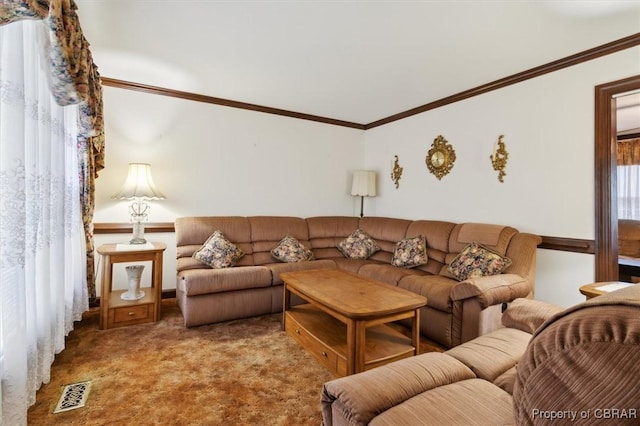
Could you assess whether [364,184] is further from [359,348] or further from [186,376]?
[186,376]

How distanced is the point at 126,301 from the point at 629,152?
24.5 feet

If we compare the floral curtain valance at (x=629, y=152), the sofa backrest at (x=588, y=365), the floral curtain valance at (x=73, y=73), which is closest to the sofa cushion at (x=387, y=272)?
the sofa backrest at (x=588, y=365)

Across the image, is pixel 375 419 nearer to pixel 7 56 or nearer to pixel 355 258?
pixel 7 56

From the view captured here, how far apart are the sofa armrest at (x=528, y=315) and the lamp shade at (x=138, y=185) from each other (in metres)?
3.16

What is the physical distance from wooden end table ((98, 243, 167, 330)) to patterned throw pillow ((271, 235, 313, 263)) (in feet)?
4.02

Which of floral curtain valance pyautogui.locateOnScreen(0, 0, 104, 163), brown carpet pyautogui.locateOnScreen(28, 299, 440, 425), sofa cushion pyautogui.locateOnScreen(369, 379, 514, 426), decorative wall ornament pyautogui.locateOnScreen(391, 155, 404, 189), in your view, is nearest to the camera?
sofa cushion pyautogui.locateOnScreen(369, 379, 514, 426)

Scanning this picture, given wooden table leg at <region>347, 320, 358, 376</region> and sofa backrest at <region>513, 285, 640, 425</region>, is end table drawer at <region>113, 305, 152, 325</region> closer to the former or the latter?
wooden table leg at <region>347, 320, 358, 376</region>

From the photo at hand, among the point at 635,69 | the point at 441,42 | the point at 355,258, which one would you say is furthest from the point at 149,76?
the point at 635,69

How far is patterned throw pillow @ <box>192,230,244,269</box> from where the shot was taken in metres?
3.16

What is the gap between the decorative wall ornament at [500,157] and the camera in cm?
313

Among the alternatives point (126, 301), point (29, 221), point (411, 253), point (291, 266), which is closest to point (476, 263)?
point (411, 253)

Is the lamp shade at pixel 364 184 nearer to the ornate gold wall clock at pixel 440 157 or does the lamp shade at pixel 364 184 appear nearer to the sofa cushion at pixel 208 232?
the ornate gold wall clock at pixel 440 157

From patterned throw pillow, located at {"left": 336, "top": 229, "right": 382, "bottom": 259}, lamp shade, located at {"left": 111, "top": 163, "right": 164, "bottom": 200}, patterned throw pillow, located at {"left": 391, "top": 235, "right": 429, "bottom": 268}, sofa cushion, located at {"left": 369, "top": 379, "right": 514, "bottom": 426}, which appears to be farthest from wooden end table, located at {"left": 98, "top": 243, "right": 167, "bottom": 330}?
sofa cushion, located at {"left": 369, "top": 379, "right": 514, "bottom": 426}

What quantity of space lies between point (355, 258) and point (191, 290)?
202 cm
